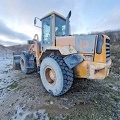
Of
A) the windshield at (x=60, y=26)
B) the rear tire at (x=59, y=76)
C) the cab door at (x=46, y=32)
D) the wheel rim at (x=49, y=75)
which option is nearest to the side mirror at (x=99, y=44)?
the rear tire at (x=59, y=76)

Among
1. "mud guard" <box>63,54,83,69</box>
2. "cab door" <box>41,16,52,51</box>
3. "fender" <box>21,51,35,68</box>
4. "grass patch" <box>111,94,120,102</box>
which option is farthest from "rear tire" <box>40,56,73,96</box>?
"fender" <box>21,51,35,68</box>

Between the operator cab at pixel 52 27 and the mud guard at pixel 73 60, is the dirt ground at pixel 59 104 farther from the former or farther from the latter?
the operator cab at pixel 52 27

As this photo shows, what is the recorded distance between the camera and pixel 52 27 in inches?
189

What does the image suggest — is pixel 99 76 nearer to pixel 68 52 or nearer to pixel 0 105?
pixel 68 52

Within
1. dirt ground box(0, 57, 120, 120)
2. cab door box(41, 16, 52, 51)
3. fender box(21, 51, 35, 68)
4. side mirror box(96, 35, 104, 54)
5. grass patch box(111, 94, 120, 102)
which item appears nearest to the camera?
dirt ground box(0, 57, 120, 120)

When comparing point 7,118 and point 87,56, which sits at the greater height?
point 87,56

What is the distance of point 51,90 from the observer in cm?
394

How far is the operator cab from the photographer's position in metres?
4.79

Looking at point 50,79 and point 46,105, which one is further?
point 50,79

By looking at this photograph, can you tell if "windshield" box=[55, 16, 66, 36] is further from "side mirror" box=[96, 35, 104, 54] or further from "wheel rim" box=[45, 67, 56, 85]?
"side mirror" box=[96, 35, 104, 54]

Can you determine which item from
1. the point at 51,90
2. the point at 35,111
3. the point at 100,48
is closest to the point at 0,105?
the point at 35,111

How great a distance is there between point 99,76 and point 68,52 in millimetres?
953

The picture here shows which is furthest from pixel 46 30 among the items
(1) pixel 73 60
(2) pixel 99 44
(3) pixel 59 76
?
(2) pixel 99 44

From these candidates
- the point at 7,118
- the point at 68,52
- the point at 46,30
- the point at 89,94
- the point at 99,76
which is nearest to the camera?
the point at 7,118
